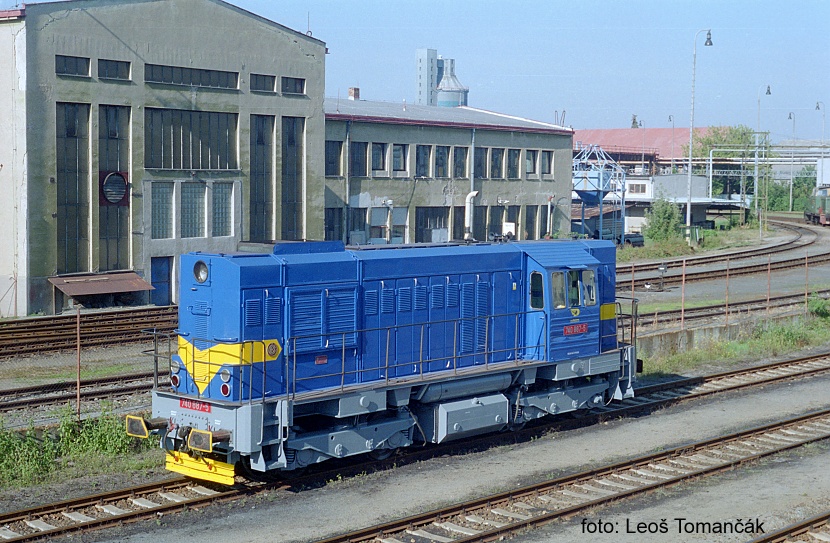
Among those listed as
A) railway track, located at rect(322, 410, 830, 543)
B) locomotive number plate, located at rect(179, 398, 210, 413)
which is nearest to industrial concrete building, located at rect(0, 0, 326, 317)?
locomotive number plate, located at rect(179, 398, 210, 413)

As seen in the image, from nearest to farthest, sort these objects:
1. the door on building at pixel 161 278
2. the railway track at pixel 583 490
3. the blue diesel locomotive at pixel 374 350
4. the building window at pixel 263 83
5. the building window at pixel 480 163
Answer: the railway track at pixel 583 490 < the blue diesel locomotive at pixel 374 350 < the door on building at pixel 161 278 < the building window at pixel 263 83 < the building window at pixel 480 163

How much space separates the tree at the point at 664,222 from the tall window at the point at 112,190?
102 feet

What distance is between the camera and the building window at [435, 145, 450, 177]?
42812 millimetres

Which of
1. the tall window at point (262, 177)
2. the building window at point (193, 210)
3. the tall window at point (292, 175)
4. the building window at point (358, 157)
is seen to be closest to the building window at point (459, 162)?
the building window at point (358, 157)

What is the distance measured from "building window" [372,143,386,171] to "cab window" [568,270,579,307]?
25.4 meters

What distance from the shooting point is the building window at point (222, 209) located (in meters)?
32.8

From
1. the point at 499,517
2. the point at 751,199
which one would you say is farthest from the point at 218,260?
the point at 751,199

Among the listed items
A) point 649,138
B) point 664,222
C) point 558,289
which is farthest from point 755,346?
point 649,138

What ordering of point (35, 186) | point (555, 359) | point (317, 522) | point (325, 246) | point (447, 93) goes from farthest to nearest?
point (447, 93), point (35, 186), point (555, 359), point (325, 246), point (317, 522)

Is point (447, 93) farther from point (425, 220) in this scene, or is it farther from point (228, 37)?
point (228, 37)

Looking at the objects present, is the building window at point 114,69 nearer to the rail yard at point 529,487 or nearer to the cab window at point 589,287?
the rail yard at point 529,487

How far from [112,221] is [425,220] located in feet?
53.2

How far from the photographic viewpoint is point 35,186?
27.8 m

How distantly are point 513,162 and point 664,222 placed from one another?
416 inches
